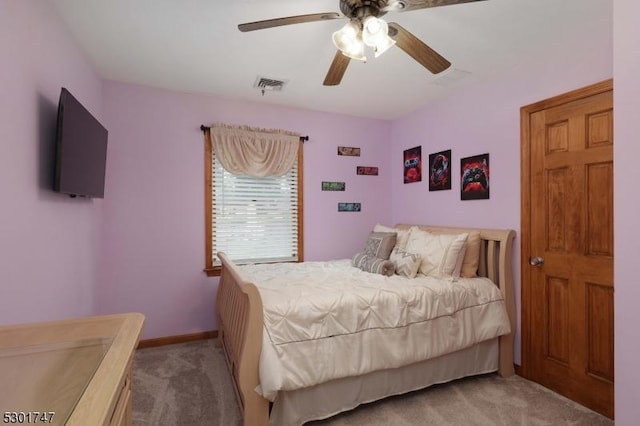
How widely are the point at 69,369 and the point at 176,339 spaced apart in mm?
2521

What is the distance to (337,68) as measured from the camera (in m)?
1.99

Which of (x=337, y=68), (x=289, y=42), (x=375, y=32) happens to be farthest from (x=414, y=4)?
(x=289, y=42)

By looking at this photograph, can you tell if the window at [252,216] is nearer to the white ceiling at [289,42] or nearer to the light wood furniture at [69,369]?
the white ceiling at [289,42]

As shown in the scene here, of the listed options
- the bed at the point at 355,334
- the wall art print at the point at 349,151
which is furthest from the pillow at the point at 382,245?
the wall art print at the point at 349,151

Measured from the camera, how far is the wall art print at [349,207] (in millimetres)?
3932

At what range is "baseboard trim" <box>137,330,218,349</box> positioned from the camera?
3066mm

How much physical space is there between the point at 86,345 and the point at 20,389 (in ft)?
0.57

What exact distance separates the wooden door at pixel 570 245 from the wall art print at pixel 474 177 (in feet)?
1.21

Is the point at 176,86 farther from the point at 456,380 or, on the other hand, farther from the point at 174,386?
the point at 456,380

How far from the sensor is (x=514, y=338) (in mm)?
2641

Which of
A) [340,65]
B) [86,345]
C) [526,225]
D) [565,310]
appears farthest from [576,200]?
[86,345]

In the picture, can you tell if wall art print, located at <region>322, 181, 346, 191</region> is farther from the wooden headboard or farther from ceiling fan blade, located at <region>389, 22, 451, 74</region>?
ceiling fan blade, located at <region>389, 22, 451, 74</region>

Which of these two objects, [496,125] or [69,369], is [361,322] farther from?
[496,125]

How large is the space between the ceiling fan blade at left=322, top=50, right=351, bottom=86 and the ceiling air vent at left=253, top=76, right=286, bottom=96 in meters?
0.95
